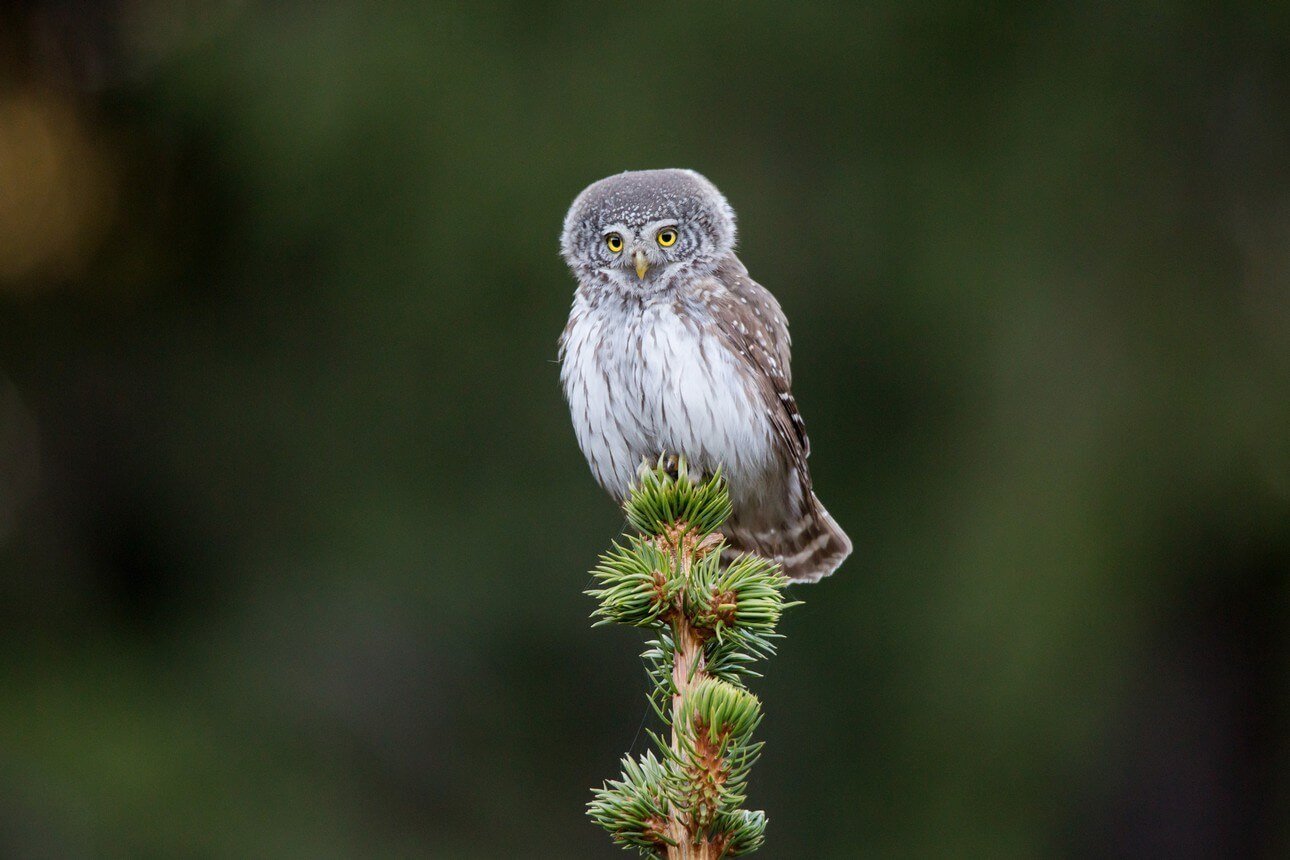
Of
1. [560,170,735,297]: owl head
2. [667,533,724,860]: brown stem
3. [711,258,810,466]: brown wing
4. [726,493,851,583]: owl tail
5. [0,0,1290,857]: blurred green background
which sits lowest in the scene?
[667,533,724,860]: brown stem

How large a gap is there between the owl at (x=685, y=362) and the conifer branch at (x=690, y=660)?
41.6 inches

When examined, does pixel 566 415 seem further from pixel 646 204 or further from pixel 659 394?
pixel 659 394

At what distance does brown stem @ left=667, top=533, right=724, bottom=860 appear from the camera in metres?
2.01

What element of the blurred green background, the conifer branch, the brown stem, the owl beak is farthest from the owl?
the blurred green background

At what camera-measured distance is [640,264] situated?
3988mm

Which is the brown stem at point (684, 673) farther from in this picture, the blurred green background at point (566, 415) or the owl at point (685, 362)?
the blurred green background at point (566, 415)

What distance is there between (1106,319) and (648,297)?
3.15 meters

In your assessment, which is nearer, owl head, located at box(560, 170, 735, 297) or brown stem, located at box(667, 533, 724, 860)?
brown stem, located at box(667, 533, 724, 860)

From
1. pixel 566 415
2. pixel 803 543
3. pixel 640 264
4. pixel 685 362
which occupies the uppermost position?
pixel 566 415

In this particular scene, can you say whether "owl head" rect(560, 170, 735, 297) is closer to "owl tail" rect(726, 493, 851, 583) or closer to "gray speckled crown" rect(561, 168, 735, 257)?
"gray speckled crown" rect(561, 168, 735, 257)

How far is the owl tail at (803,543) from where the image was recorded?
435 cm

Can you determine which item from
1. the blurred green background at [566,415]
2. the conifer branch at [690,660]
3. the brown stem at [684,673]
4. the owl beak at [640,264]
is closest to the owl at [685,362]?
the owl beak at [640,264]

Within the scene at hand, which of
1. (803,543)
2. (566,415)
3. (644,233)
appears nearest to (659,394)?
(644,233)

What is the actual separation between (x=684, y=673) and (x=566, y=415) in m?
4.66
